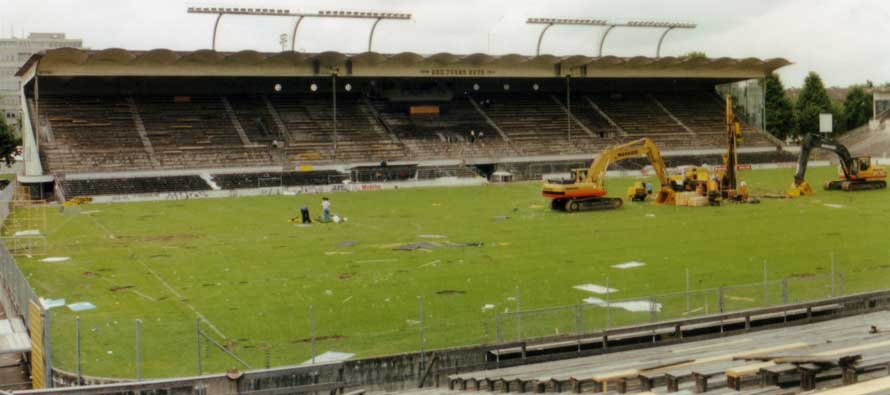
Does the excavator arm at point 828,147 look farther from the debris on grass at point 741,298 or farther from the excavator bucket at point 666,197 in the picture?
the debris on grass at point 741,298

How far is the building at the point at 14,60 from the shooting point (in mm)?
151125

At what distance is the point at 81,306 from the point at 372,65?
61.5 m

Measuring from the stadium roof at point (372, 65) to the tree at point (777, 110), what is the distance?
54.4 ft

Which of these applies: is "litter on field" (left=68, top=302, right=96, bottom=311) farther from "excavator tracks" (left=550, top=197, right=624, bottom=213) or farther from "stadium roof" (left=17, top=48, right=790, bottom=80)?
"stadium roof" (left=17, top=48, right=790, bottom=80)

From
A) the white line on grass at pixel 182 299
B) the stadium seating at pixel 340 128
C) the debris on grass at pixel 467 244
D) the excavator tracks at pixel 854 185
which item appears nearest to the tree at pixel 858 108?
the stadium seating at pixel 340 128

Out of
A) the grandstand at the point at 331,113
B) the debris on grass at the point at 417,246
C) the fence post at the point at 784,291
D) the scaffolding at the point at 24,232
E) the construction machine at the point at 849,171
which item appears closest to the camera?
the fence post at the point at 784,291

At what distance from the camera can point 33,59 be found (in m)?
70.6

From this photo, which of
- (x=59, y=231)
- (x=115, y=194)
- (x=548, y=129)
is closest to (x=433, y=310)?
(x=59, y=231)

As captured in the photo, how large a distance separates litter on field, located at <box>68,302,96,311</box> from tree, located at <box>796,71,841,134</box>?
11192 cm

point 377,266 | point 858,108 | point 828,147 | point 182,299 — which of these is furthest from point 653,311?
point 858,108

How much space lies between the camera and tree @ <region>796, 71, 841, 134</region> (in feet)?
393

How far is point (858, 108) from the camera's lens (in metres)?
126

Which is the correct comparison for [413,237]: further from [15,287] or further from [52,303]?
[15,287]

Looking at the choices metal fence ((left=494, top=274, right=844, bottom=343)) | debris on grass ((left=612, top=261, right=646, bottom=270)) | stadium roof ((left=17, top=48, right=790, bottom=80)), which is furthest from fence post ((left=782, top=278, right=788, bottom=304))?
stadium roof ((left=17, top=48, right=790, bottom=80))
